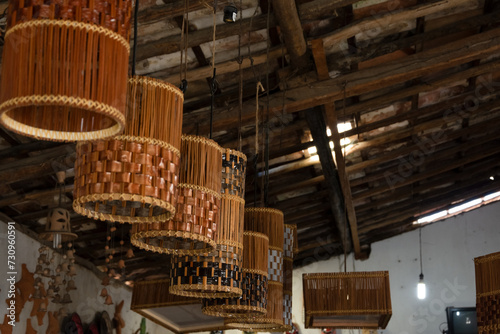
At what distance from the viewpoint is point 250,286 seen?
13.2 feet

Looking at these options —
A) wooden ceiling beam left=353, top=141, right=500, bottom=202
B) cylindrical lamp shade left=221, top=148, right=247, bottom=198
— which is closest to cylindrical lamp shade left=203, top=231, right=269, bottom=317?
cylindrical lamp shade left=221, top=148, right=247, bottom=198

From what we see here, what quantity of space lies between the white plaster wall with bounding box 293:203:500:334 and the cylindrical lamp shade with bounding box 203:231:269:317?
28.3ft

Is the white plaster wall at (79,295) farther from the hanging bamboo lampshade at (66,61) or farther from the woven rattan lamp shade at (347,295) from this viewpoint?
the hanging bamboo lampshade at (66,61)

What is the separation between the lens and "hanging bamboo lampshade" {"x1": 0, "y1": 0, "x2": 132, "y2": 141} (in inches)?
68.4

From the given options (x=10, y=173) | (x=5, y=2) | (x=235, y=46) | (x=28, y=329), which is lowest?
(x=28, y=329)

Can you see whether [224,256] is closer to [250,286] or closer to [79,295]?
[250,286]

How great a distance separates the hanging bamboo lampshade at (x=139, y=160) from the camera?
2.19 m

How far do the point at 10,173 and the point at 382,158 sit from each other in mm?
4956

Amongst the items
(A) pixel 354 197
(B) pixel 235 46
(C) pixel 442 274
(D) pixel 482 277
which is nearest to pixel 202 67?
(B) pixel 235 46

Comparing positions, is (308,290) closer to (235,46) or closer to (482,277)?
(482,277)

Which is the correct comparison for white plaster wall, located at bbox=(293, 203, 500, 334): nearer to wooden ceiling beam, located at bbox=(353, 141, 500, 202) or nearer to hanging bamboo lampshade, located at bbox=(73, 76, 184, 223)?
wooden ceiling beam, located at bbox=(353, 141, 500, 202)

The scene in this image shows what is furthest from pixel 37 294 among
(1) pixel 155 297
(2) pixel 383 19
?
(2) pixel 383 19

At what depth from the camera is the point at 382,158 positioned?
9125 millimetres

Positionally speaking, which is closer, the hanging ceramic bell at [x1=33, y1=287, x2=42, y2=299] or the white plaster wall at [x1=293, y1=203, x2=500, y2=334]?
the hanging ceramic bell at [x1=33, y1=287, x2=42, y2=299]
